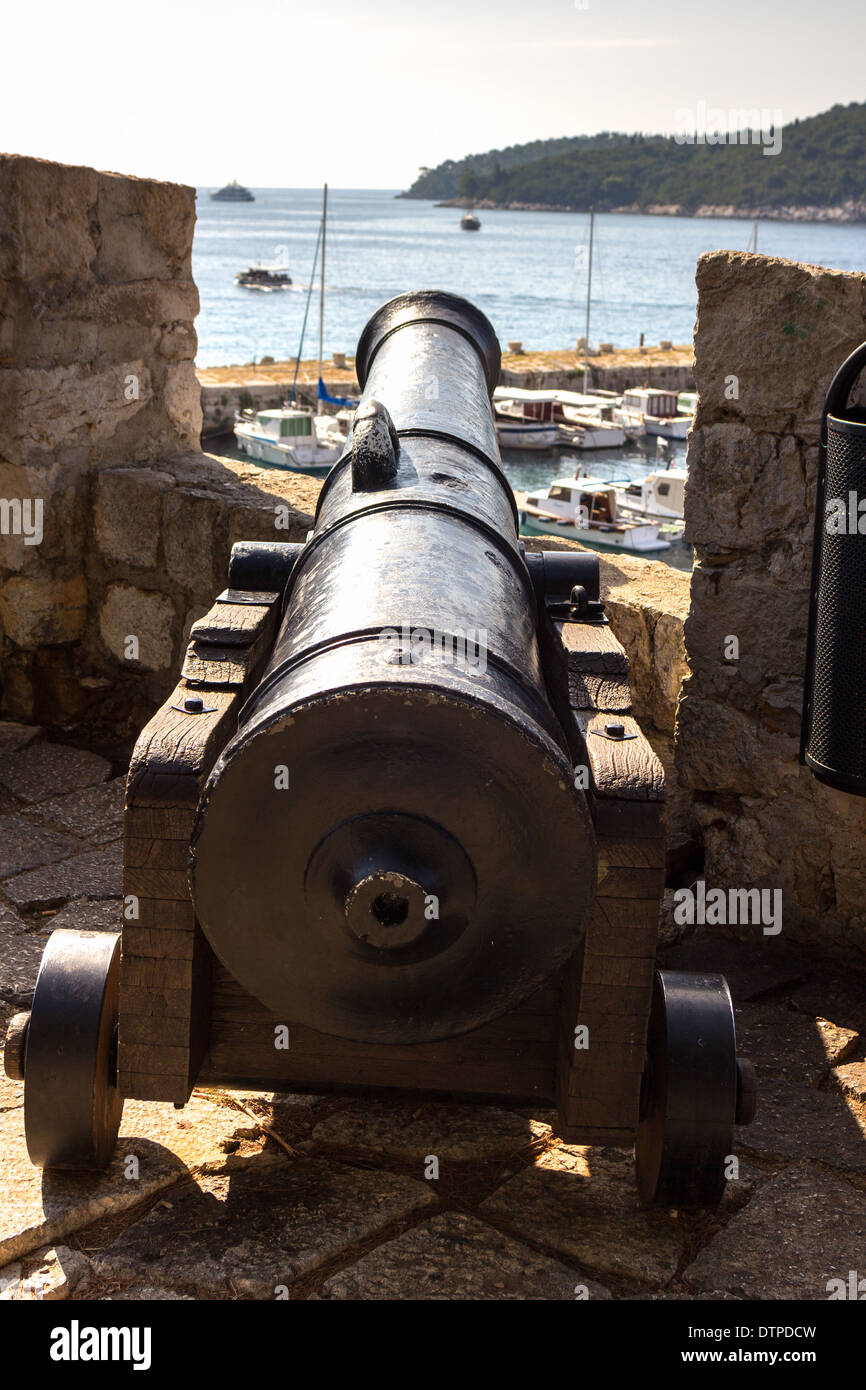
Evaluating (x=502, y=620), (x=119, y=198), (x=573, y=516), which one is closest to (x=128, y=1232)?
(x=502, y=620)

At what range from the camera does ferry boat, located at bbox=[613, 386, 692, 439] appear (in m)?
43.4

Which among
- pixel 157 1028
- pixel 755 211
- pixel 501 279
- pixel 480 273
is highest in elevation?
pixel 755 211

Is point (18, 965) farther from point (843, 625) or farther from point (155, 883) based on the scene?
point (843, 625)

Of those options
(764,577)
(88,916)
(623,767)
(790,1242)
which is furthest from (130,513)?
(790,1242)

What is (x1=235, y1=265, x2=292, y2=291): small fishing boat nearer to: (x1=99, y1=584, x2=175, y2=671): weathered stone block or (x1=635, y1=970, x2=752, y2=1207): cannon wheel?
(x1=99, y1=584, x2=175, y2=671): weathered stone block

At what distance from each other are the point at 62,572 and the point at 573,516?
2596 centimetres

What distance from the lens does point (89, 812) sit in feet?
14.6

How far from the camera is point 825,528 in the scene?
3.20 m

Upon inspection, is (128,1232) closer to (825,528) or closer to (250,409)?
(825,528)

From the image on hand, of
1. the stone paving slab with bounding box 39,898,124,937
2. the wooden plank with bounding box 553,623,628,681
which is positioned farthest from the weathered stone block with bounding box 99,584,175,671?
the wooden plank with bounding box 553,623,628,681

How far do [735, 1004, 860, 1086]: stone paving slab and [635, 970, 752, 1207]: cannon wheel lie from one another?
2.21 ft

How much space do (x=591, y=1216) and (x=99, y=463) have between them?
342 cm

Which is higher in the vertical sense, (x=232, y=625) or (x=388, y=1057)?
(x=232, y=625)

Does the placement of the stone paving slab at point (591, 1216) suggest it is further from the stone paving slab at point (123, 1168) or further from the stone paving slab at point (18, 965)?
the stone paving slab at point (18, 965)
